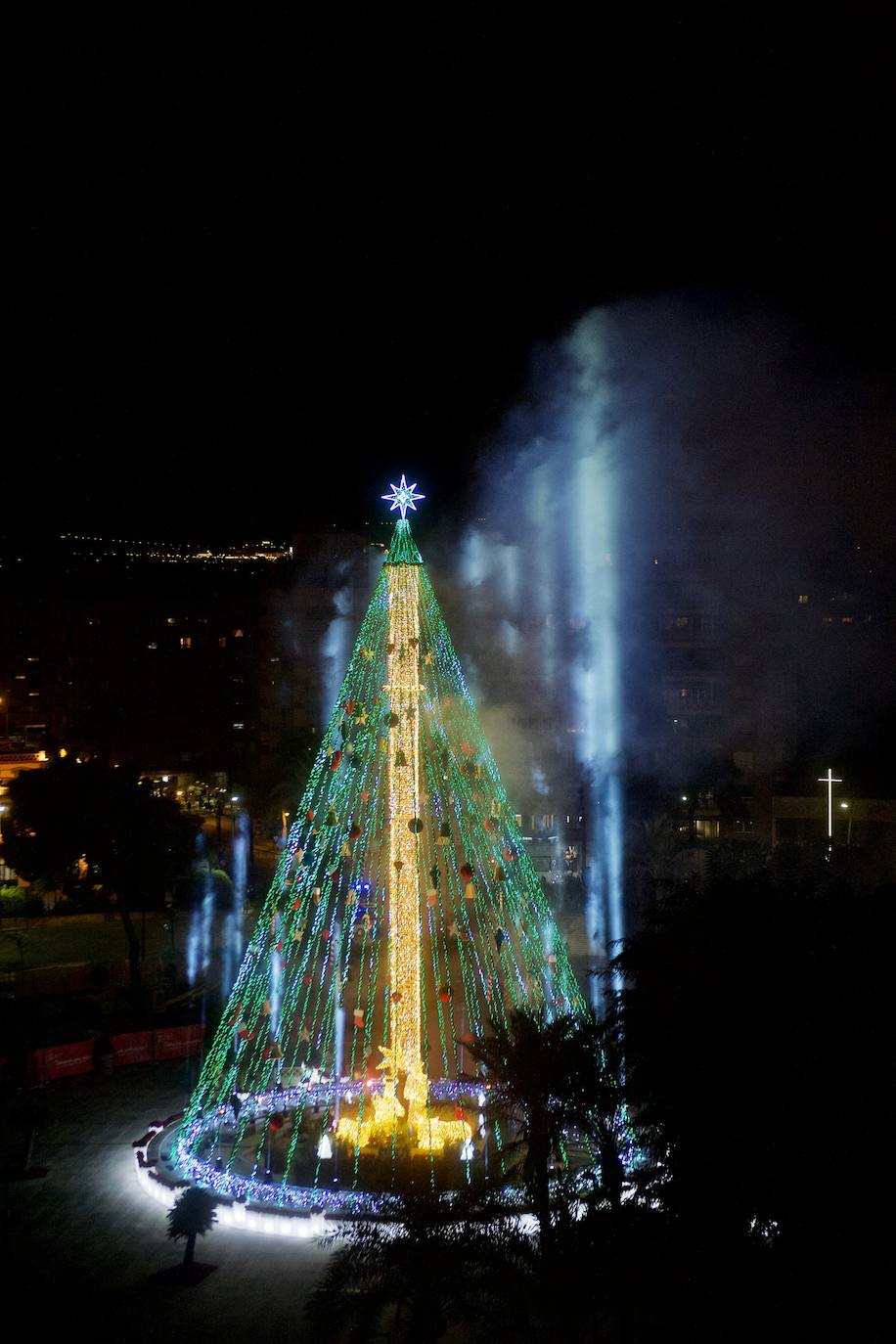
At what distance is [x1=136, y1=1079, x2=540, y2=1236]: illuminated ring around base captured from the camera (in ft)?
42.5

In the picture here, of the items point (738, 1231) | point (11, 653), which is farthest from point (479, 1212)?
point (11, 653)

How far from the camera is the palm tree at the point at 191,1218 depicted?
12.0 m

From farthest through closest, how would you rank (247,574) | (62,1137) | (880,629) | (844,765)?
(247,574) → (880,629) → (844,765) → (62,1137)

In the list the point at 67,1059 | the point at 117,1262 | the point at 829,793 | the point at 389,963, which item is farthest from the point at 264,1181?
the point at 829,793

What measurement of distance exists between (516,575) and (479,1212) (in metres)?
26.5

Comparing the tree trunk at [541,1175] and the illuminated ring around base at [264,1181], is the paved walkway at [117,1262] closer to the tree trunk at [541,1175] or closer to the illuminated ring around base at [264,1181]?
the illuminated ring around base at [264,1181]

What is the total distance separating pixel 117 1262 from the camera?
1247 centimetres

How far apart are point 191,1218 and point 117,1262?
1277 mm

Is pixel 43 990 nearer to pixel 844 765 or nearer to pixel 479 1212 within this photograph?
pixel 479 1212

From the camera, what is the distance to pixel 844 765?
116 ft

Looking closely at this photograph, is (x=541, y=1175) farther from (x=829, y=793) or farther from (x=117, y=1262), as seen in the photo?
(x=829, y=793)

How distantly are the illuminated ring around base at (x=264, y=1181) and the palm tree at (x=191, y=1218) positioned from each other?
117cm

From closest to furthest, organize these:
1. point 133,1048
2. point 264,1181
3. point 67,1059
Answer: point 264,1181, point 67,1059, point 133,1048

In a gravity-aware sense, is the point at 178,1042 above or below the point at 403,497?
below
